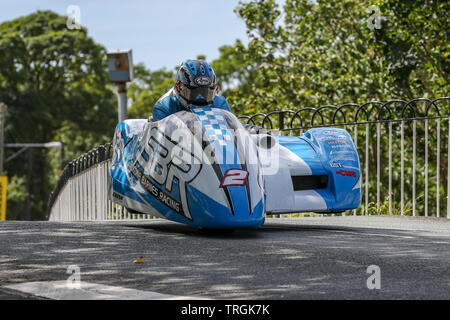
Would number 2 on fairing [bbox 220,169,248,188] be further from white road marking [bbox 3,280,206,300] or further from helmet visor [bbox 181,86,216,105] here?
white road marking [bbox 3,280,206,300]

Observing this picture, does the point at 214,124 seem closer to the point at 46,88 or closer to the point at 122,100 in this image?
the point at 122,100

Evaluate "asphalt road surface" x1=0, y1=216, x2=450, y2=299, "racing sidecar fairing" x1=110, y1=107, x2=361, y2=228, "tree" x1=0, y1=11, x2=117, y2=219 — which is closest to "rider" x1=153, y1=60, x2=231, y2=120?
"racing sidecar fairing" x1=110, y1=107, x2=361, y2=228

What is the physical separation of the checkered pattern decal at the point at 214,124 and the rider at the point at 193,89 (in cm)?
25

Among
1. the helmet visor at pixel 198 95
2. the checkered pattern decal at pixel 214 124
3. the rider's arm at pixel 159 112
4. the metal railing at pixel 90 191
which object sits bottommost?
the metal railing at pixel 90 191

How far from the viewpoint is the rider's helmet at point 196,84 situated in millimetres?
7770

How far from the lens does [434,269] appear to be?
546 cm

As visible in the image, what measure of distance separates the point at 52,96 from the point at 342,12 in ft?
90.9

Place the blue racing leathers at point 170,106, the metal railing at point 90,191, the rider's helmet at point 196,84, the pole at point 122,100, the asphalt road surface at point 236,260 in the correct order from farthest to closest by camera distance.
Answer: the metal railing at point 90,191 → the pole at point 122,100 → the blue racing leathers at point 170,106 → the rider's helmet at point 196,84 → the asphalt road surface at point 236,260

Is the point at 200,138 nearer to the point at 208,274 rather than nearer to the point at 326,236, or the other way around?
the point at 326,236

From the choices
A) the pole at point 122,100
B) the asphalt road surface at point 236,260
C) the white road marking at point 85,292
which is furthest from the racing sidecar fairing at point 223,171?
the pole at point 122,100

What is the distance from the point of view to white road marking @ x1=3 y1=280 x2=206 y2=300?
441cm


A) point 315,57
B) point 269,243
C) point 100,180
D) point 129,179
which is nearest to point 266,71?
point 315,57

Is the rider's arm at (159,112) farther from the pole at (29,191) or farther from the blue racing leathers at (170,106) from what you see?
the pole at (29,191)

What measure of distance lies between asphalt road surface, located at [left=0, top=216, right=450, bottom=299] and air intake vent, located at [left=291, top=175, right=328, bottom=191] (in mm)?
450
